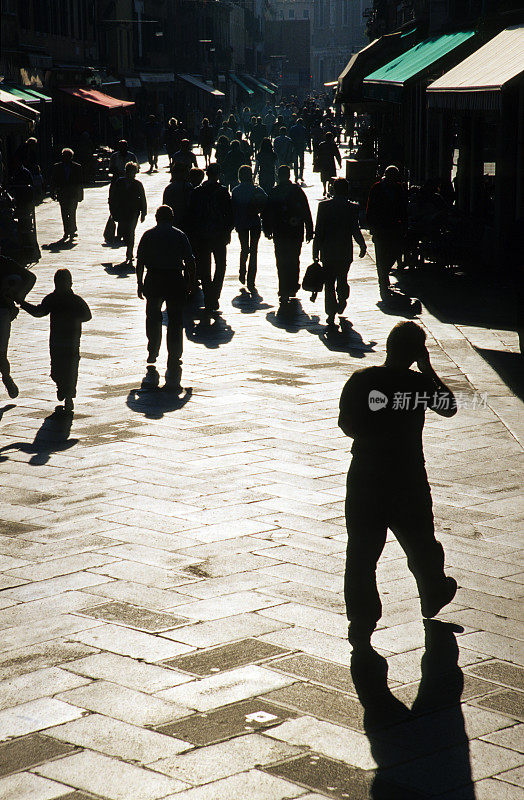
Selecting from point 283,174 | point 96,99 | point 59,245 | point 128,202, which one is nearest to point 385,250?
point 283,174

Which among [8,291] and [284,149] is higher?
[284,149]

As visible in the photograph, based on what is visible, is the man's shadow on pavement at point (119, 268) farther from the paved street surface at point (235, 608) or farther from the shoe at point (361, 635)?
the shoe at point (361, 635)

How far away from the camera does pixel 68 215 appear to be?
1939 centimetres

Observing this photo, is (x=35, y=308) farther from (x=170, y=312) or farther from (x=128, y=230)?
(x=128, y=230)

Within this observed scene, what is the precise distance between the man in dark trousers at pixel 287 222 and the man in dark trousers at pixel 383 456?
847 cm

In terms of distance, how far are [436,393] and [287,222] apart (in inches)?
342

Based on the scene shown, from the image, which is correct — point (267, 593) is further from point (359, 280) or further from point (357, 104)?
point (357, 104)

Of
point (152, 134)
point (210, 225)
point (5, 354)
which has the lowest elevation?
point (5, 354)

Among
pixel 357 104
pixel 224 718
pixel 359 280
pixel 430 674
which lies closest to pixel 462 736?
pixel 430 674

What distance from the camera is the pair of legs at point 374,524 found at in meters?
4.68

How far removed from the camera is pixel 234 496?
22.1 feet

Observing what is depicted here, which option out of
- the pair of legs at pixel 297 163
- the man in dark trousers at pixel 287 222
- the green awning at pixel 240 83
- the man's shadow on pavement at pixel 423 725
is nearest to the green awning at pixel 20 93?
the pair of legs at pixel 297 163

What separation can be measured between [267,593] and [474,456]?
2.69 m

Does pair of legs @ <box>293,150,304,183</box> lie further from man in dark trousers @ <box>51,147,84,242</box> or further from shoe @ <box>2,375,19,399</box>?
shoe @ <box>2,375,19,399</box>
